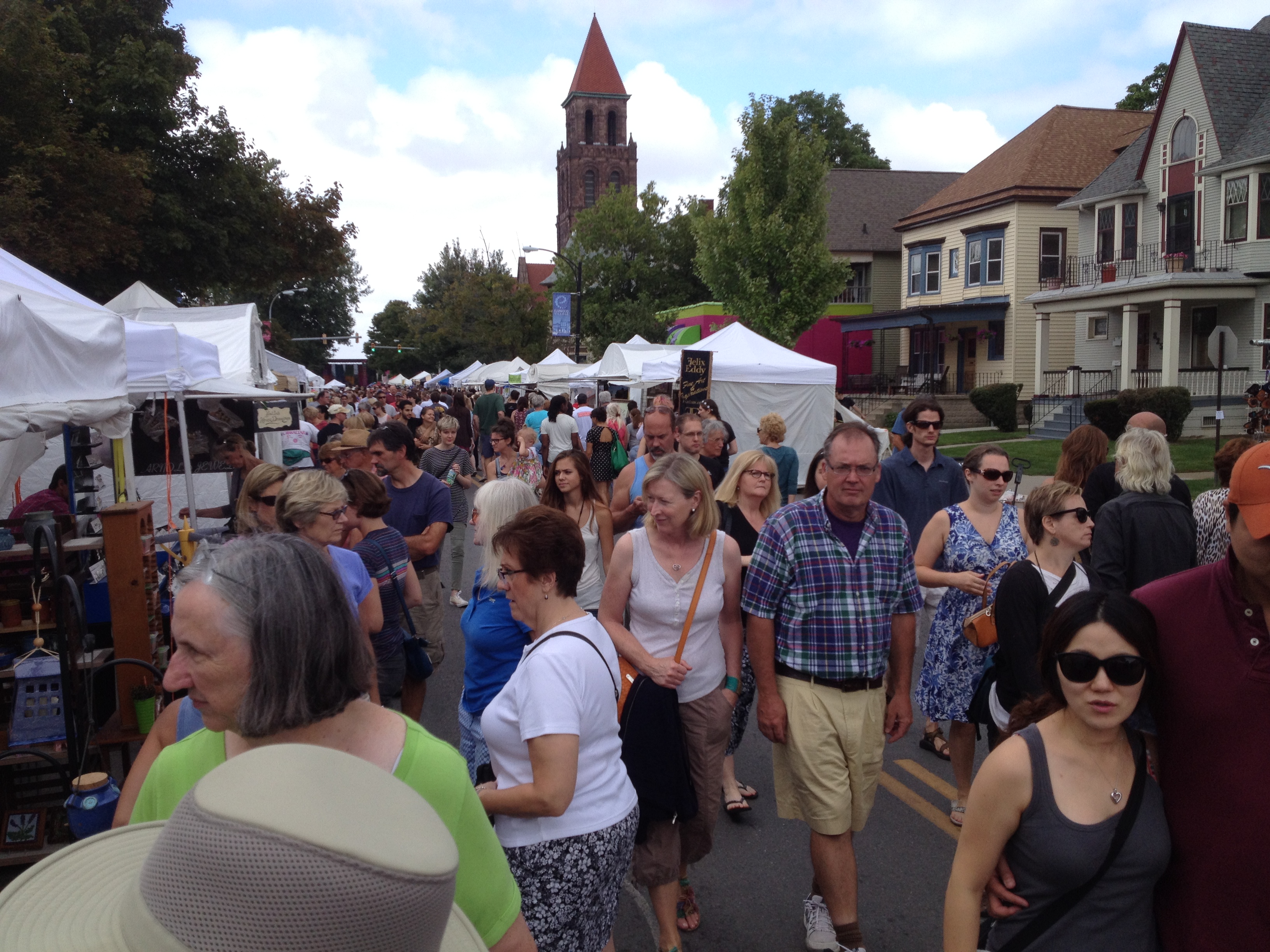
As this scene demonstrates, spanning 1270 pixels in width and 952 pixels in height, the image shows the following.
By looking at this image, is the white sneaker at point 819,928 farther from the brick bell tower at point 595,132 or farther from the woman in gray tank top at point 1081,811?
the brick bell tower at point 595,132

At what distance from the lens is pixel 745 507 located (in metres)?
5.56

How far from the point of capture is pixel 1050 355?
3525cm

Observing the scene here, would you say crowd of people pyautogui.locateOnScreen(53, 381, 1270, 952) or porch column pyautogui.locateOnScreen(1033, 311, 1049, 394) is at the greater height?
porch column pyautogui.locateOnScreen(1033, 311, 1049, 394)

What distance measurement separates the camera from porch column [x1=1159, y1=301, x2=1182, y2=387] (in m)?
26.8

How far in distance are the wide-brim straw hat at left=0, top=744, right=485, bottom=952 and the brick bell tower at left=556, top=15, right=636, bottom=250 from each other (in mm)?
86556

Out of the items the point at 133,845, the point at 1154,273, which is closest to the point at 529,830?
the point at 133,845

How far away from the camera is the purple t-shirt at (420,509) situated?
20.9 ft

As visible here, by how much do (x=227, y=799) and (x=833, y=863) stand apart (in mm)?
A: 3184

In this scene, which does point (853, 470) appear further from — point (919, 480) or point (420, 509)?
point (420, 509)

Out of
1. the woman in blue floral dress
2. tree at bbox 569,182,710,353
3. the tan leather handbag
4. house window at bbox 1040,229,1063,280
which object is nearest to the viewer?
the tan leather handbag

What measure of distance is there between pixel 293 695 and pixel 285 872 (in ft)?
2.54

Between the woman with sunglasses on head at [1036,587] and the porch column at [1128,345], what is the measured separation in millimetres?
28075

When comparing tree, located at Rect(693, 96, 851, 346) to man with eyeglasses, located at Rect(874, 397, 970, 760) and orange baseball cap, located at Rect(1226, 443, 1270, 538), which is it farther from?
orange baseball cap, located at Rect(1226, 443, 1270, 538)

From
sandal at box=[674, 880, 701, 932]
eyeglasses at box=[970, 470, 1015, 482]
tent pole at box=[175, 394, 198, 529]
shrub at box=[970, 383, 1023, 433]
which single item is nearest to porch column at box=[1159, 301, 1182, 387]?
shrub at box=[970, 383, 1023, 433]
